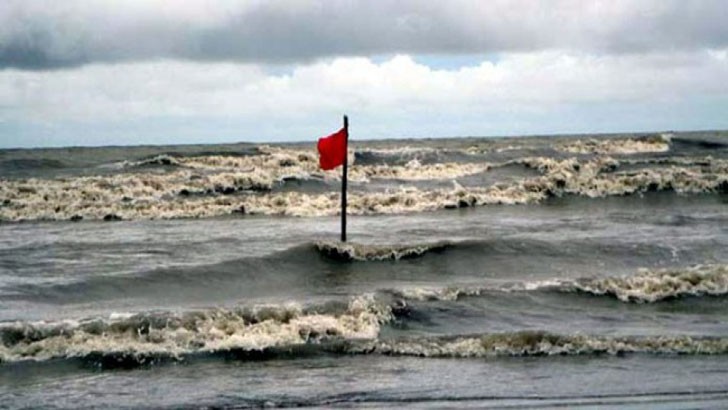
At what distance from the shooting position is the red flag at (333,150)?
17.6 metres

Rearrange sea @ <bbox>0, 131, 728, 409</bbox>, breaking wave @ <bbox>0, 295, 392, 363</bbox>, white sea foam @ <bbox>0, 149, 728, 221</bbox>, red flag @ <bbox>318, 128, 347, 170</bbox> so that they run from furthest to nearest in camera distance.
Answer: white sea foam @ <bbox>0, 149, 728, 221</bbox> < red flag @ <bbox>318, 128, 347, 170</bbox> < breaking wave @ <bbox>0, 295, 392, 363</bbox> < sea @ <bbox>0, 131, 728, 409</bbox>

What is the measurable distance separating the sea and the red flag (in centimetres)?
210

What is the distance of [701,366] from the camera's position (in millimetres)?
10398

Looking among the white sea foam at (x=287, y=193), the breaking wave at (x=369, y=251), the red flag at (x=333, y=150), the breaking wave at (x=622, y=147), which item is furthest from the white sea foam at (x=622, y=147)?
the red flag at (x=333, y=150)

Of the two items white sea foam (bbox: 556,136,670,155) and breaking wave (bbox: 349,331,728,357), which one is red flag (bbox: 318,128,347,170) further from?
white sea foam (bbox: 556,136,670,155)

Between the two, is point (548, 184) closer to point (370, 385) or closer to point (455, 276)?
point (455, 276)

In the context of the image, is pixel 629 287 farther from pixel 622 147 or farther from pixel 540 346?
pixel 622 147

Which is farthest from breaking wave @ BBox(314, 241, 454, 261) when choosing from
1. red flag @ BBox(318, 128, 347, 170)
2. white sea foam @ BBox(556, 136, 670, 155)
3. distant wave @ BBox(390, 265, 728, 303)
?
white sea foam @ BBox(556, 136, 670, 155)

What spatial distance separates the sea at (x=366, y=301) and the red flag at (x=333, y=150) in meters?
2.10

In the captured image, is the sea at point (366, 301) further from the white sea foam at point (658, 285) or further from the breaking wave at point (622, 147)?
the breaking wave at point (622, 147)

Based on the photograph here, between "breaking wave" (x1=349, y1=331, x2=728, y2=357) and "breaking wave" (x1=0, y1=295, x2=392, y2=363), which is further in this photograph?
"breaking wave" (x1=0, y1=295, x2=392, y2=363)

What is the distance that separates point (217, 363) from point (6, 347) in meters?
2.86

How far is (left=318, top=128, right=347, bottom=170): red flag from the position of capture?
17.6 meters

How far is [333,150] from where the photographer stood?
58.4ft
